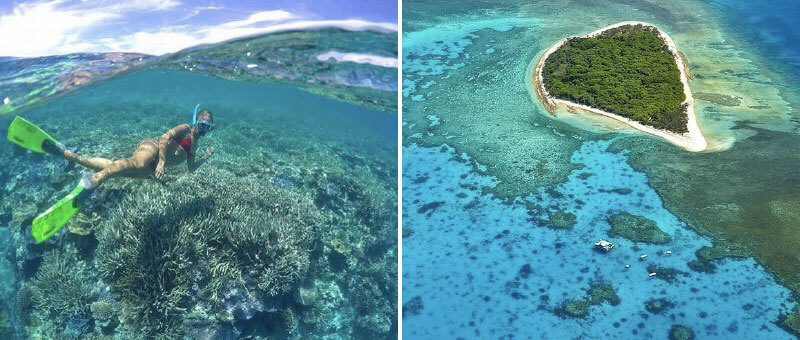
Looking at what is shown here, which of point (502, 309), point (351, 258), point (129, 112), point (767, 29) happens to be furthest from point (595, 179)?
point (767, 29)

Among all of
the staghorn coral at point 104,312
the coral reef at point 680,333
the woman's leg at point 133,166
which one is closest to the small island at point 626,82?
the coral reef at point 680,333

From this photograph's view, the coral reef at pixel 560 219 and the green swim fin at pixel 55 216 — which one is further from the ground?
the green swim fin at pixel 55 216

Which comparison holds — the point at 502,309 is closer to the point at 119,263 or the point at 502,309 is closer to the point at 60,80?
the point at 119,263

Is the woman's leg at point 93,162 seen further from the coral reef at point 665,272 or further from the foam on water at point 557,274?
the coral reef at point 665,272

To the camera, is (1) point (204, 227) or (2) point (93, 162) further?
(1) point (204, 227)

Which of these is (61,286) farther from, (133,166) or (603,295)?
(603,295)

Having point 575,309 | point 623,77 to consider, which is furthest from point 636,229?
point 623,77
